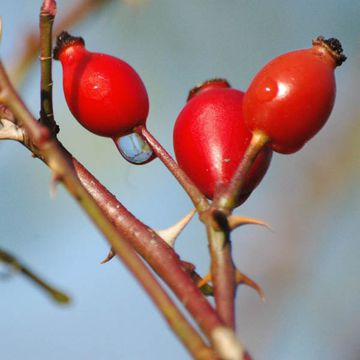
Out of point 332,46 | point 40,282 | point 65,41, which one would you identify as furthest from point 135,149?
point 40,282

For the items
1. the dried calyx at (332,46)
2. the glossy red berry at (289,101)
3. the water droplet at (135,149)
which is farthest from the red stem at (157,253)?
the dried calyx at (332,46)

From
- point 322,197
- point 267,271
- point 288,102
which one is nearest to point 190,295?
point 288,102

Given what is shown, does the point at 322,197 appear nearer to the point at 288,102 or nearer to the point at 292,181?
the point at 292,181

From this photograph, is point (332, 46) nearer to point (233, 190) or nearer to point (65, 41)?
point (233, 190)

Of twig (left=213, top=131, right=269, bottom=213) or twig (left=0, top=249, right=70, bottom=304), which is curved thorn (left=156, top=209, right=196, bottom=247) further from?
twig (left=0, top=249, right=70, bottom=304)

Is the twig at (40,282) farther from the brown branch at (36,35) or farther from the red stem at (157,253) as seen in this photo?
the brown branch at (36,35)

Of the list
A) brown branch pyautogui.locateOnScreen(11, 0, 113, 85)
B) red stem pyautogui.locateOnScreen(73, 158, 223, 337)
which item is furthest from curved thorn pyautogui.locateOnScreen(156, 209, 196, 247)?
brown branch pyautogui.locateOnScreen(11, 0, 113, 85)
